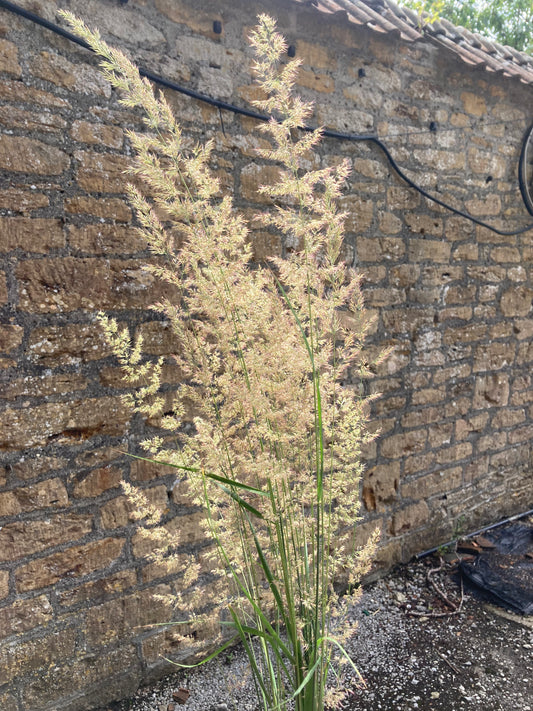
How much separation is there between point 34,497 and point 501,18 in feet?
32.9

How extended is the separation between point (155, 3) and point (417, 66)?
58.7 inches

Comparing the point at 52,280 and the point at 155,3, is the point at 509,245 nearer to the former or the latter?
the point at 155,3

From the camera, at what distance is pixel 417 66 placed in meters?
2.78

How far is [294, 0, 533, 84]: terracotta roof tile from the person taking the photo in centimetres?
241

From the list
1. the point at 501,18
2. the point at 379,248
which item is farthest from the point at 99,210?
the point at 501,18

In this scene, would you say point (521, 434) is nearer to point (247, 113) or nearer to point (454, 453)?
point (454, 453)

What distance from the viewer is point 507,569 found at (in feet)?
10.1

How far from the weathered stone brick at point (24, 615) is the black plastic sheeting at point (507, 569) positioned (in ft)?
7.54

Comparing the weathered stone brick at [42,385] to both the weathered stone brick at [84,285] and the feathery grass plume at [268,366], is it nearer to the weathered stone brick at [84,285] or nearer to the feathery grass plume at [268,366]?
the weathered stone brick at [84,285]

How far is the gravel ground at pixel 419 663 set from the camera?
2.15 meters

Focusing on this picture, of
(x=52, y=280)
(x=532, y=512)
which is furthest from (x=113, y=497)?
(x=532, y=512)

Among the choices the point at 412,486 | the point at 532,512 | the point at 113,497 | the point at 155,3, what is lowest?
the point at 532,512

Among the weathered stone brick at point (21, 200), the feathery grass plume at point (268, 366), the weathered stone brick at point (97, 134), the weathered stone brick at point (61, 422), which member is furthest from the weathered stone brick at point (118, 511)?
the weathered stone brick at point (97, 134)

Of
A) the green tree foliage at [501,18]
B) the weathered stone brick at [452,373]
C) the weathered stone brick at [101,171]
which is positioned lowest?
the weathered stone brick at [452,373]
